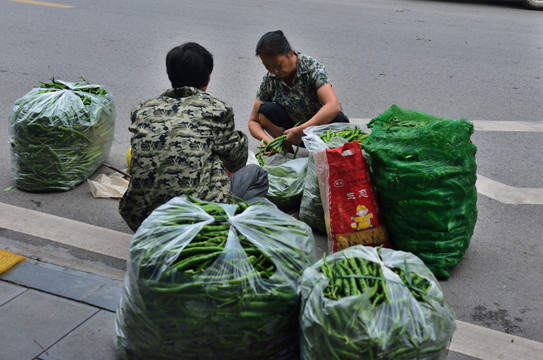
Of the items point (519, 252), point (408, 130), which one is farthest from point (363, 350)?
point (519, 252)

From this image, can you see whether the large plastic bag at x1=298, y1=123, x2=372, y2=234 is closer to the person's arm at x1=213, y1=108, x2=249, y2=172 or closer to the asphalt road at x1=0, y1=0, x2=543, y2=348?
the person's arm at x1=213, y1=108, x2=249, y2=172

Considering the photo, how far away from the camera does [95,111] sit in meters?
4.32

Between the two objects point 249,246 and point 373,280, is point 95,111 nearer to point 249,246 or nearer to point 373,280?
point 249,246

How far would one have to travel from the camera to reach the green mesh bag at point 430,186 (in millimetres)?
3256

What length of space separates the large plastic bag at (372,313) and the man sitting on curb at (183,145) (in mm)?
856

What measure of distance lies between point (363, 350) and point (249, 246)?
1.96ft

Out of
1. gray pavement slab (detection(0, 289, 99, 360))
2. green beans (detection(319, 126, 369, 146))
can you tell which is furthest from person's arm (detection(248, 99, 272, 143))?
gray pavement slab (detection(0, 289, 99, 360))

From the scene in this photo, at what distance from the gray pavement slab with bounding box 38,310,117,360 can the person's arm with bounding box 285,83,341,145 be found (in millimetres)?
1766

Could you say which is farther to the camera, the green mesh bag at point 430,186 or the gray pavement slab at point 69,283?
the green mesh bag at point 430,186

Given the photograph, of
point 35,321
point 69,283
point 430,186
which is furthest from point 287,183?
point 35,321

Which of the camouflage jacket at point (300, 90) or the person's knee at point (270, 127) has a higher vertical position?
the camouflage jacket at point (300, 90)

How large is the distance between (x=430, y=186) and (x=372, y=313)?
1.22 m

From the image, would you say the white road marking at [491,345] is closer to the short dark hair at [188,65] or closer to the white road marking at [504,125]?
the short dark hair at [188,65]

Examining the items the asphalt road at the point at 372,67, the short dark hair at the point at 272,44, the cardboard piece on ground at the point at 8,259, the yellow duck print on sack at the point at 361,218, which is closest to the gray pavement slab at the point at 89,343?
the cardboard piece on ground at the point at 8,259
